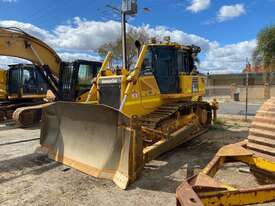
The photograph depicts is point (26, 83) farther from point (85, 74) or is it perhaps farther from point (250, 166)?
point (250, 166)

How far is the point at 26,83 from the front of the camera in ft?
41.6

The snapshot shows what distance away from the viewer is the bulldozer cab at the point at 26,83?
12.5m

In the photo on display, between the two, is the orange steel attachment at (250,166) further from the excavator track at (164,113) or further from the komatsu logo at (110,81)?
the komatsu logo at (110,81)

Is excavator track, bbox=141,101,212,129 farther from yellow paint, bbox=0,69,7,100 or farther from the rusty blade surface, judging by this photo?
yellow paint, bbox=0,69,7,100

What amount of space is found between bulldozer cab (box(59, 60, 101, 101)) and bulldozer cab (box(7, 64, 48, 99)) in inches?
106

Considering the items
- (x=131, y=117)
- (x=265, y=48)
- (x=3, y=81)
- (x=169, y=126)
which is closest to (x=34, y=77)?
(x=3, y=81)

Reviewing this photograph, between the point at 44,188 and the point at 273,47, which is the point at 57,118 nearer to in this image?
the point at 44,188

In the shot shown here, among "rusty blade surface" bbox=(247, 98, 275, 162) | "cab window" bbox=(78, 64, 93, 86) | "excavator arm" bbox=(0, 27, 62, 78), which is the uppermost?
"excavator arm" bbox=(0, 27, 62, 78)

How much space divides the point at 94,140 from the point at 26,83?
863 centimetres

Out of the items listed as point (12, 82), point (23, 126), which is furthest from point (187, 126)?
point (12, 82)

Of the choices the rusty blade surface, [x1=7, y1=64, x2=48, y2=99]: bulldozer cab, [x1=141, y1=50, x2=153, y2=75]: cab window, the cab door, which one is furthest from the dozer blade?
[x1=7, y1=64, x2=48, y2=99]: bulldozer cab

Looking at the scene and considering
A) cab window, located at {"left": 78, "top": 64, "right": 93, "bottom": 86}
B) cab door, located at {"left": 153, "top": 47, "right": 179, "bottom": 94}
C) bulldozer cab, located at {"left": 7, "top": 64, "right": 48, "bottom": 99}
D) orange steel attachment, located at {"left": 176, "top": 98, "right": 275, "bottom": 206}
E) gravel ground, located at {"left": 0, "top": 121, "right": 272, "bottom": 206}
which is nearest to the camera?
orange steel attachment, located at {"left": 176, "top": 98, "right": 275, "bottom": 206}

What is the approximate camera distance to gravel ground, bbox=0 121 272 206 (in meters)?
4.07

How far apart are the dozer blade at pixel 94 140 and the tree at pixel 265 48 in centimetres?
2756
